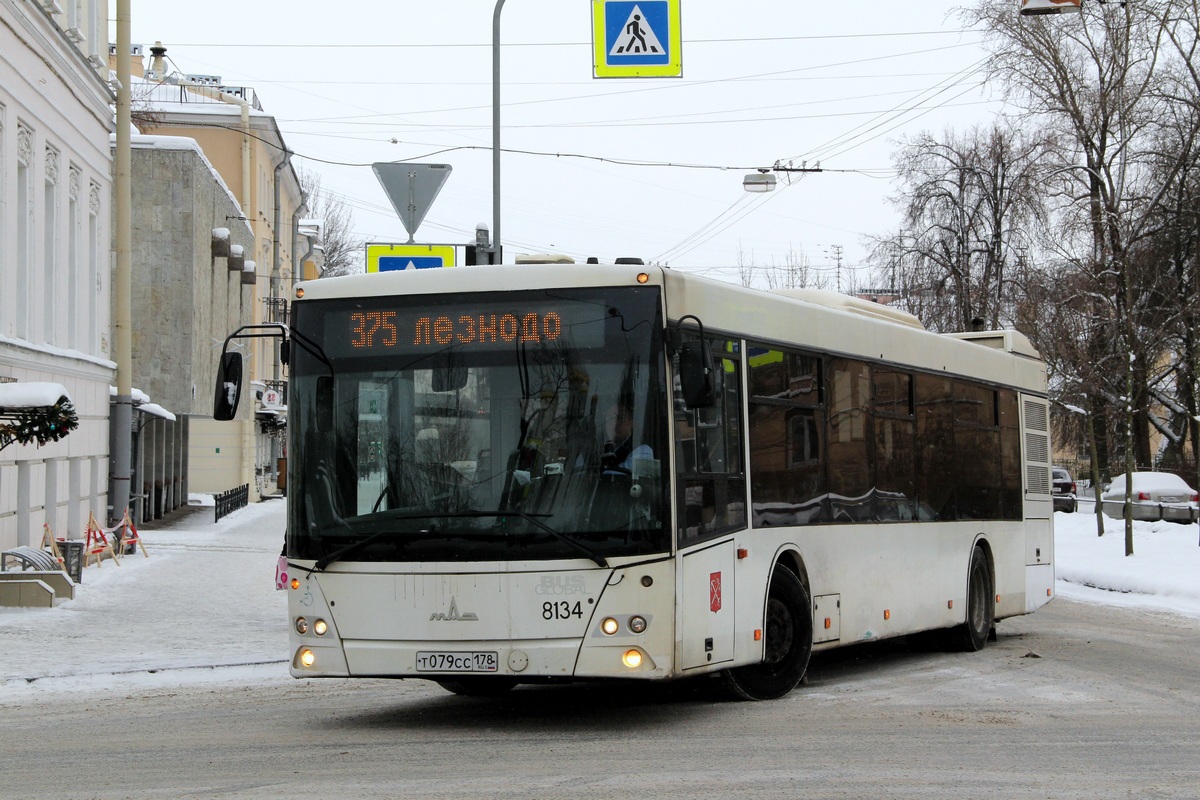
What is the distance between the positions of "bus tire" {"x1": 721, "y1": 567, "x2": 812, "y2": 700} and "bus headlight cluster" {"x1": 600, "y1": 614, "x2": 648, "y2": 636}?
1.75 m

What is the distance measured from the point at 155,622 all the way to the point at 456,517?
29.5ft

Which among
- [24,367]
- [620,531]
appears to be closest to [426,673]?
[620,531]

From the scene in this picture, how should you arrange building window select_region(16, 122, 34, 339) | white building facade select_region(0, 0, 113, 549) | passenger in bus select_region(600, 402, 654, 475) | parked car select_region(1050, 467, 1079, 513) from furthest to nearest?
parked car select_region(1050, 467, 1079, 513) → building window select_region(16, 122, 34, 339) → white building facade select_region(0, 0, 113, 549) → passenger in bus select_region(600, 402, 654, 475)

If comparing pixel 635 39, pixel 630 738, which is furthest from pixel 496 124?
pixel 630 738

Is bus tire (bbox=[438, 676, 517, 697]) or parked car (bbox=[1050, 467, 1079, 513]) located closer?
bus tire (bbox=[438, 676, 517, 697])

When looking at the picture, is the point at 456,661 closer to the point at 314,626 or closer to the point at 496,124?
the point at 314,626

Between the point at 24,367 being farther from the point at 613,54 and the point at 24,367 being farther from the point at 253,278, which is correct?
the point at 253,278

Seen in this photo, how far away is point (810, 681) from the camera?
12625 mm

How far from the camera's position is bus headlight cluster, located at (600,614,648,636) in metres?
9.38

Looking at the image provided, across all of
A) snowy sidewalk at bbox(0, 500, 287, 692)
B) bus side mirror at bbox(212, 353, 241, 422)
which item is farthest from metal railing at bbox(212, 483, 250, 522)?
bus side mirror at bbox(212, 353, 241, 422)

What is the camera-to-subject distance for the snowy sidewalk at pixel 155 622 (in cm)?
1384

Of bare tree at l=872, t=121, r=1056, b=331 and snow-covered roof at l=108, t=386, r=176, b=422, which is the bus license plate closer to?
snow-covered roof at l=108, t=386, r=176, b=422

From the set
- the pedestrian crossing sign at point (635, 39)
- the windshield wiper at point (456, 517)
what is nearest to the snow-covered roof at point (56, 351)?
the pedestrian crossing sign at point (635, 39)

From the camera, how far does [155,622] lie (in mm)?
17422
